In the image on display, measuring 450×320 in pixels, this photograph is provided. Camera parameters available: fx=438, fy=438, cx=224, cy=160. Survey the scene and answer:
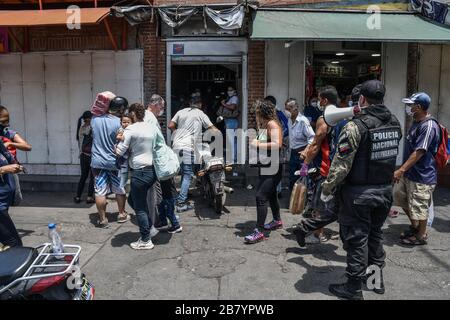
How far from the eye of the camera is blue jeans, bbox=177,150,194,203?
708cm

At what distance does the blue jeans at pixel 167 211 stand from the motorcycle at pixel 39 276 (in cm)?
247

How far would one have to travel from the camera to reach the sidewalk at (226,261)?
4344 millimetres

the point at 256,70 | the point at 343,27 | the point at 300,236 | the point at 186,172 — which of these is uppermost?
the point at 343,27

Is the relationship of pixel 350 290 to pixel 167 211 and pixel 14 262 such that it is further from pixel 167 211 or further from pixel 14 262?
pixel 14 262

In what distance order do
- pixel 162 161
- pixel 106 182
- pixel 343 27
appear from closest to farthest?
1. pixel 162 161
2. pixel 106 182
3. pixel 343 27

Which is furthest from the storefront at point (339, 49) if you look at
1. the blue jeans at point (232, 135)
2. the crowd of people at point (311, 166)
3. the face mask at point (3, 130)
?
the face mask at point (3, 130)

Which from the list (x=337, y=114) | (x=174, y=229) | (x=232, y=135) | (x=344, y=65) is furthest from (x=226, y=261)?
(x=344, y=65)

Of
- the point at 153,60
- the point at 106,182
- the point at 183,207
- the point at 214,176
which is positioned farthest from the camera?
the point at 153,60

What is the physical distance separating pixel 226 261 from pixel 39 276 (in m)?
2.46

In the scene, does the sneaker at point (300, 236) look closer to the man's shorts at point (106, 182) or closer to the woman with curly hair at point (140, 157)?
the woman with curly hair at point (140, 157)

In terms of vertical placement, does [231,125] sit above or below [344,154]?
A: below

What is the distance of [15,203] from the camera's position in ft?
15.9

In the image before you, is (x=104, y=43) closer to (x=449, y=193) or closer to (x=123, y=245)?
(x=123, y=245)

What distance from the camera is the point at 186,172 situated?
7156 mm
